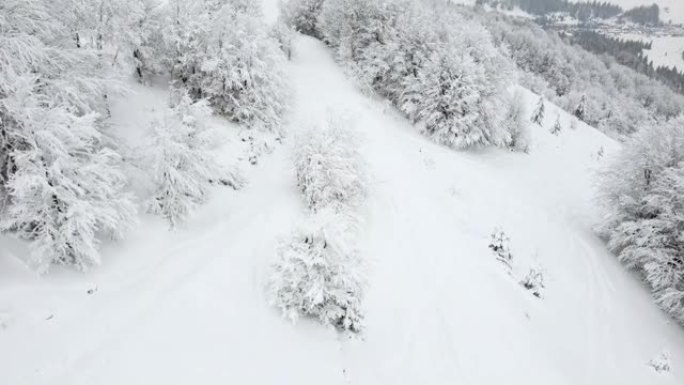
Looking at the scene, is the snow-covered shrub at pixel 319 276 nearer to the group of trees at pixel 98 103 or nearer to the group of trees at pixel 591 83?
the group of trees at pixel 98 103

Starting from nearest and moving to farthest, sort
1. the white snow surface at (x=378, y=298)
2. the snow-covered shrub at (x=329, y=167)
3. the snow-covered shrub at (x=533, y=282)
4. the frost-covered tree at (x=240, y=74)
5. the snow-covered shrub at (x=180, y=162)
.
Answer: the white snow surface at (x=378, y=298) → the snow-covered shrub at (x=180, y=162) → the snow-covered shrub at (x=329, y=167) → the snow-covered shrub at (x=533, y=282) → the frost-covered tree at (x=240, y=74)

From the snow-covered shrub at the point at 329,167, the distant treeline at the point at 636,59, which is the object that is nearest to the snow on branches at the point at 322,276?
the snow-covered shrub at the point at 329,167

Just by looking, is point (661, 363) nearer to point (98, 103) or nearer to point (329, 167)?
point (329, 167)

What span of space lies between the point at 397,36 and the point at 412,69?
2.10 meters

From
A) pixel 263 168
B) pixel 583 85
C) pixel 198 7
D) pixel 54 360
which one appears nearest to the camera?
pixel 54 360

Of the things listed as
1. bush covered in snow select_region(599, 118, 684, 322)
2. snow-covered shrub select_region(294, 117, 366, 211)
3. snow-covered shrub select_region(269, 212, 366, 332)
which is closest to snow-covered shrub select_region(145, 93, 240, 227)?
snow-covered shrub select_region(294, 117, 366, 211)

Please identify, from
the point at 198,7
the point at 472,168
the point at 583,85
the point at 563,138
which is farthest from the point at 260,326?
the point at 583,85

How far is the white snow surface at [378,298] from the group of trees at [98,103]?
833mm

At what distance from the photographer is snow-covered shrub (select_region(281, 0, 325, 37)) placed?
30344mm

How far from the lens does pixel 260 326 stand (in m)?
8.38

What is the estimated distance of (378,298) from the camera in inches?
419

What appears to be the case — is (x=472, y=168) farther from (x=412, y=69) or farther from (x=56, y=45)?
(x=56, y=45)

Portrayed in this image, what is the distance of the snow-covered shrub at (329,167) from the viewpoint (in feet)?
41.5

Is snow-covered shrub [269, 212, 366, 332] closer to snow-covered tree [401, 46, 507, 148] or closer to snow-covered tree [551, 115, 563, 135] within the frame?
snow-covered tree [401, 46, 507, 148]
